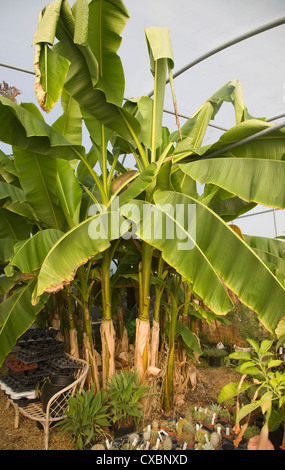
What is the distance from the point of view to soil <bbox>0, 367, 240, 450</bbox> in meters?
3.41

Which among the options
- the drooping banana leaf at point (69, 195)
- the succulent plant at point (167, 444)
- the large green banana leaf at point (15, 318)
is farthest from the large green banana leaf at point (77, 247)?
the succulent plant at point (167, 444)

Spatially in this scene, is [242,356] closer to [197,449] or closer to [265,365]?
[265,365]

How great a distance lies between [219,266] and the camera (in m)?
2.66

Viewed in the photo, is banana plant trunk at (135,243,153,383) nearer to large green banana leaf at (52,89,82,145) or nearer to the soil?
the soil

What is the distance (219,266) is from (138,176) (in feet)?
3.66

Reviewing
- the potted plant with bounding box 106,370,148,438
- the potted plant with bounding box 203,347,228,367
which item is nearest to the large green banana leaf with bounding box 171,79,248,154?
the potted plant with bounding box 106,370,148,438

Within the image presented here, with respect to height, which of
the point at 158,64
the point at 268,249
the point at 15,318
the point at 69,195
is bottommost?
the point at 15,318

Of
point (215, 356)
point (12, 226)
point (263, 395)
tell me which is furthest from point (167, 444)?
point (215, 356)

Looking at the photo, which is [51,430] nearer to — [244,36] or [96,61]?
[96,61]

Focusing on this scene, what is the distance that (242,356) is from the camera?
114 inches

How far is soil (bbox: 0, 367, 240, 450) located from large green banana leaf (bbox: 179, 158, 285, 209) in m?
2.68

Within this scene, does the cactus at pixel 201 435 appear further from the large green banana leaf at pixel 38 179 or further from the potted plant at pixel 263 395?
the large green banana leaf at pixel 38 179

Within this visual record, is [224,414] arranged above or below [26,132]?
below
